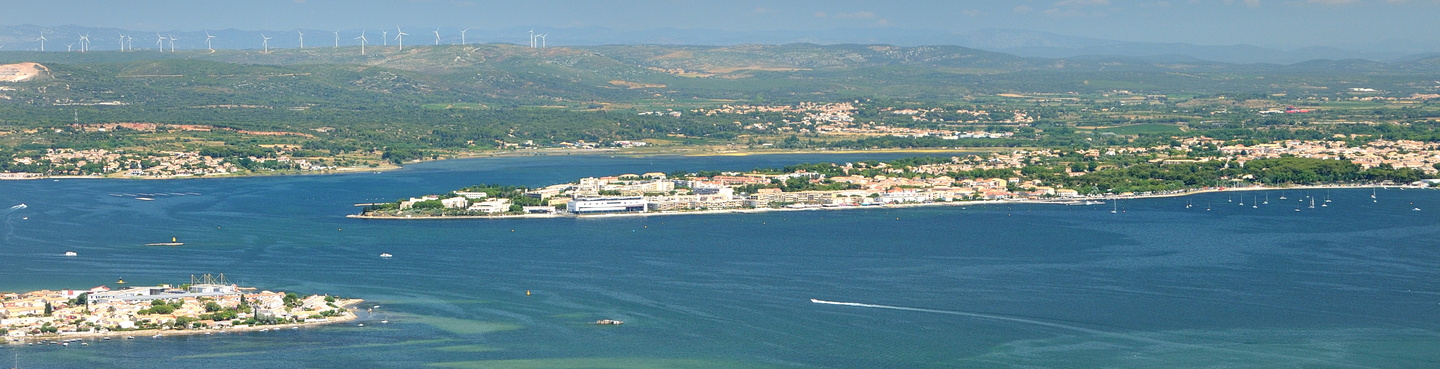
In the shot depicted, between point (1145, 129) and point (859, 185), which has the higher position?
point (1145, 129)

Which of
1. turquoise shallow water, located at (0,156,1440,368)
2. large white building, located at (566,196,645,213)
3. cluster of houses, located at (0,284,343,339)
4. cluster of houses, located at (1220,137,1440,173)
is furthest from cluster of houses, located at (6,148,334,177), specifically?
cluster of houses, located at (1220,137,1440,173)

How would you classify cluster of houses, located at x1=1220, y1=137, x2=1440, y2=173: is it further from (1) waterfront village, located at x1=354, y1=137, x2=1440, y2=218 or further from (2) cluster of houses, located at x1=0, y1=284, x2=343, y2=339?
(2) cluster of houses, located at x1=0, y1=284, x2=343, y2=339

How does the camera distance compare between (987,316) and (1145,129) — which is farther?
(1145,129)

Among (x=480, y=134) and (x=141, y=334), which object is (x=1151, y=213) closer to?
(x=141, y=334)

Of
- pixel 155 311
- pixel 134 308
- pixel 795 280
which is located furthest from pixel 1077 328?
pixel 134 308

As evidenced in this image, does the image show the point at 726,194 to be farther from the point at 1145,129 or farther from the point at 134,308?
the point at 1145,129

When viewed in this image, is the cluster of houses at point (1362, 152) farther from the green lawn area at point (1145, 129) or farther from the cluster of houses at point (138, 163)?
the cluster of houses at point (138, 163)
